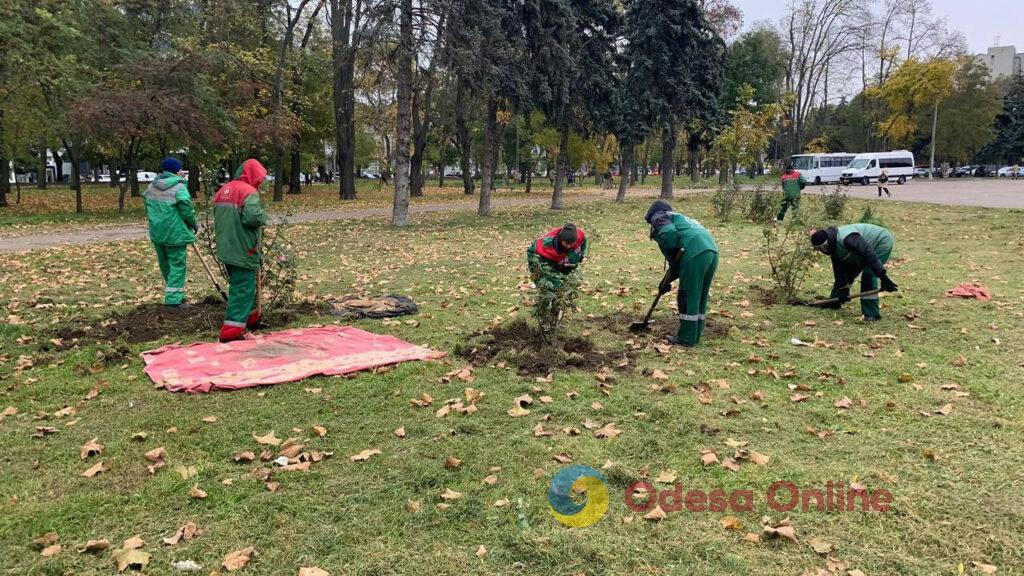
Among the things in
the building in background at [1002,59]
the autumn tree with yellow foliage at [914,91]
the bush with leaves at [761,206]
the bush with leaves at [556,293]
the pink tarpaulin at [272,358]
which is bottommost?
the pink tarpaulin at [272,358]

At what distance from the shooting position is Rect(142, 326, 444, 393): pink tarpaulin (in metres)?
5.07

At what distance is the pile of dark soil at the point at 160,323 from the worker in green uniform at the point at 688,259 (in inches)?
166

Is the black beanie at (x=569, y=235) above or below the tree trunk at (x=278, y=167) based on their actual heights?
below

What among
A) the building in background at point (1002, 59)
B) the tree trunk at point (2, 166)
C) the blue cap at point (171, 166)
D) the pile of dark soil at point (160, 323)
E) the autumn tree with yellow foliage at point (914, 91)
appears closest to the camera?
the pile of dark soil at point (160, 323)

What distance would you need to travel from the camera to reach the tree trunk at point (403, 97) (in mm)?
15156

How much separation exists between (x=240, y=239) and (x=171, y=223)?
7.25 ft

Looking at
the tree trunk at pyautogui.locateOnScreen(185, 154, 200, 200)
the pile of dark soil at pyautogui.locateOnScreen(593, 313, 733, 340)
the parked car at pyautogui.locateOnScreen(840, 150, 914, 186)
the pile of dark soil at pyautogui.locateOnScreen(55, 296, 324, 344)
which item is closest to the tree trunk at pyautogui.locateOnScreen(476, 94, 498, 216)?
the pile of dark soil at pyautogui.locateOnScreen(55, 296, 324, 344)

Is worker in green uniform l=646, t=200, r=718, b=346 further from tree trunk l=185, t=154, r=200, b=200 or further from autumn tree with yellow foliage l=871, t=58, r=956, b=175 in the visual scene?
autumn tree with yellow foliage l=871, t=58, r=956, b=175

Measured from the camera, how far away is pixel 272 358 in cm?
557

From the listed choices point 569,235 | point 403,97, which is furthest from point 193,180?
point 569,235

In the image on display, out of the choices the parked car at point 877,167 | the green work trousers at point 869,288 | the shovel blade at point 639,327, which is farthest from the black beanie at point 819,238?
the parked car at point 877,167

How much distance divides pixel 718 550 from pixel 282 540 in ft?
6.95

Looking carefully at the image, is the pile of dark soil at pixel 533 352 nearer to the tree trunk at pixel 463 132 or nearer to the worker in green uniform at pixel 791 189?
the worker in green uniform at pixel 791 189

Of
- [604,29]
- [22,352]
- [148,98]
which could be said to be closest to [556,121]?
[604,29]
